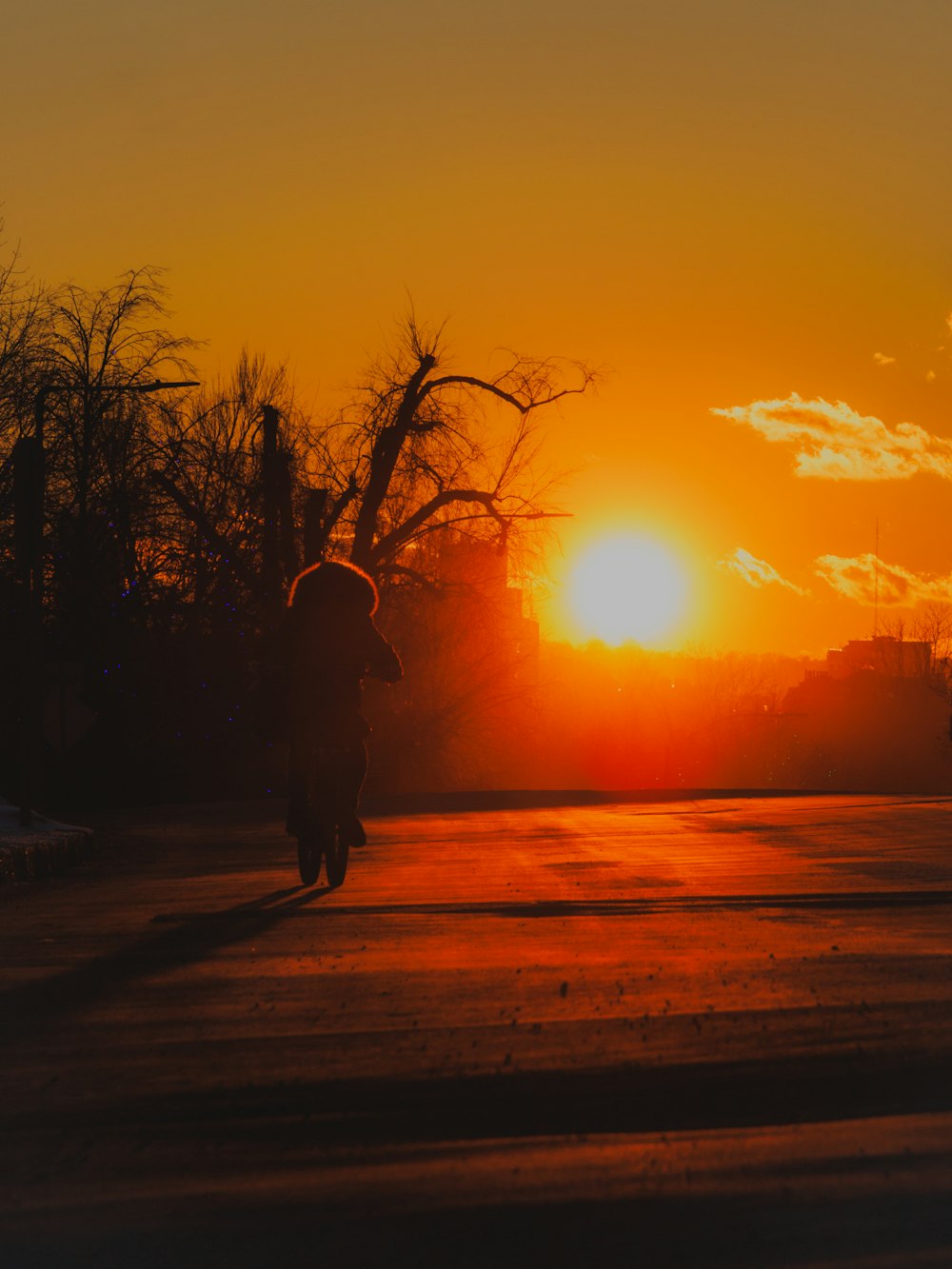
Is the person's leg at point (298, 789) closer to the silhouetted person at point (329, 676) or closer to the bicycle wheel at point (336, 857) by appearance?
the silhouetted person at point (329, 676)

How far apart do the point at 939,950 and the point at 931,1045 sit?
2.03 metres

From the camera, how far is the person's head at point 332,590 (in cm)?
1066

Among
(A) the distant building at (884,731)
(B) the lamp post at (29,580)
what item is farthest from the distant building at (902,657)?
(B) the lamp post at (29,580)

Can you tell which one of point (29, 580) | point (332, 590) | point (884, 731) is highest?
point (29, 580)

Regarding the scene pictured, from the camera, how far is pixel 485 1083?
173 inches

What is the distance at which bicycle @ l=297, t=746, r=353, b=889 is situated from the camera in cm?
1048

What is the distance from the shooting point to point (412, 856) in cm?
1440

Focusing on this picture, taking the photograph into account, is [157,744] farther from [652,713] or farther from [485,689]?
[652,713]

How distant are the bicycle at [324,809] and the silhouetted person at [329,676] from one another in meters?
0.01

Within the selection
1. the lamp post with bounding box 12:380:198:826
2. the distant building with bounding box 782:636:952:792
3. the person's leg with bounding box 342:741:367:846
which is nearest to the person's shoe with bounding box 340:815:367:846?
the person's leg with bounding box 342:741:367:846

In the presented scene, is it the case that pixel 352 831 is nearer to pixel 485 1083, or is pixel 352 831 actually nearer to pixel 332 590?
pixel 332 590

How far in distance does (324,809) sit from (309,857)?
37cm

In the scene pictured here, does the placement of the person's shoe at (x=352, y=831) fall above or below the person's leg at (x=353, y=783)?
below

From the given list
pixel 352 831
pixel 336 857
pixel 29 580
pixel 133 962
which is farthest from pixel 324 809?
pixel 29 580
